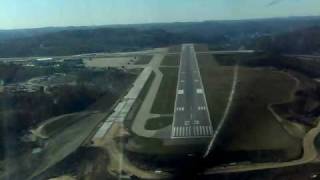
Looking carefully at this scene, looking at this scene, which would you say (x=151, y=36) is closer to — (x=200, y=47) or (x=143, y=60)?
(x=143, y=60)

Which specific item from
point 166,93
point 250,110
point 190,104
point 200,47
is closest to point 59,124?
point 166,93

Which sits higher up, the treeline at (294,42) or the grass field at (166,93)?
the treeline at (294,42)

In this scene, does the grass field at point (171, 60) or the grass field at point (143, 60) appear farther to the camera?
the grass field at point (143, 60)

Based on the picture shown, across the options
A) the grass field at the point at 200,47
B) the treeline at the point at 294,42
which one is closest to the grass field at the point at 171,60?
the grass field at the point at 200,47

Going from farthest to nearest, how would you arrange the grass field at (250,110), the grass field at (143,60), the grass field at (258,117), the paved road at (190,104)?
the grass field at (143,60)
the paved road at (190,104)
the grass field at (258,117)
the grass field at (250,110)

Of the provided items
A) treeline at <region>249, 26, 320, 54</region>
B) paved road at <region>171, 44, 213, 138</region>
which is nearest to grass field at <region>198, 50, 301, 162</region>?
paved road at <region>171, 44, 213, 138</region>

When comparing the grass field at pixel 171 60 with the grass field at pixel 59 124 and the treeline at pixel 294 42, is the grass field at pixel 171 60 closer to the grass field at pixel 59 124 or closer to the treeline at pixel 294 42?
the treeline at pixel 294 42

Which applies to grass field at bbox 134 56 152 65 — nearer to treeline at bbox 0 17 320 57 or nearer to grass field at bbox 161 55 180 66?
treeline at bbox 0 17 320 57
